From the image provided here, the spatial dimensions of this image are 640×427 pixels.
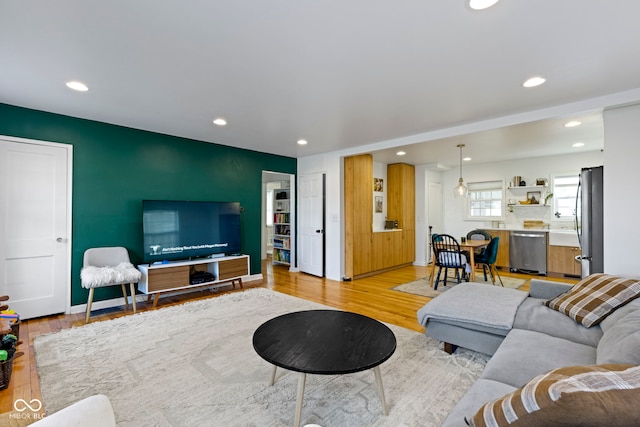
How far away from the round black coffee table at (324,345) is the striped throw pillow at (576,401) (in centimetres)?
82

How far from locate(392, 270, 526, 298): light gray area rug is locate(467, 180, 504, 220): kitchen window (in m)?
1.84

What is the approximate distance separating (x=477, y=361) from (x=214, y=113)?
3659 mm

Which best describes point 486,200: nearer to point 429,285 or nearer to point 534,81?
point 429,285

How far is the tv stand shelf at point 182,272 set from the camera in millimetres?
3908

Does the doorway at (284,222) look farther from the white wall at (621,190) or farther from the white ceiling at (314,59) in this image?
the white wall at (621,190)

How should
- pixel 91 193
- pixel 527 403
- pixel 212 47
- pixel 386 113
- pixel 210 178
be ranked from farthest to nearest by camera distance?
pixel 210 178, pixel 91 193, pixel 386 113, pixel 212 47, pixel 527 403

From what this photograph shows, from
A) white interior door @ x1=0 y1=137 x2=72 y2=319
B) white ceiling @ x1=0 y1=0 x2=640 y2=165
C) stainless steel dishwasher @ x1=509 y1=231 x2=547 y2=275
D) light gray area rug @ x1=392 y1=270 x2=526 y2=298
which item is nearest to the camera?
white ceiling @ x1=0 y1=0 x2=640 y2=165

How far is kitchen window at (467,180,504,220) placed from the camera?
6.74 metres

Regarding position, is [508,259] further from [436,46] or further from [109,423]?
[109,423]

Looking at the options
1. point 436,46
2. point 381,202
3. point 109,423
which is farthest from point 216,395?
point 381,202

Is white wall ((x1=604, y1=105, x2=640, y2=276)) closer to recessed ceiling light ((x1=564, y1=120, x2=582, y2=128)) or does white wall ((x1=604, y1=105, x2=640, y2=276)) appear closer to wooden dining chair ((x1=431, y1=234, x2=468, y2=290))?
recessed ceiling light ((x1=564, y1=120, x2=582, y2=128))

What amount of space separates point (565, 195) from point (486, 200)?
4.69ft

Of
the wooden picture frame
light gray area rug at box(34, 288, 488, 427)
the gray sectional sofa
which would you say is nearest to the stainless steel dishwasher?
the wooden picture frame

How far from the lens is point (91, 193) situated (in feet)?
12.5
